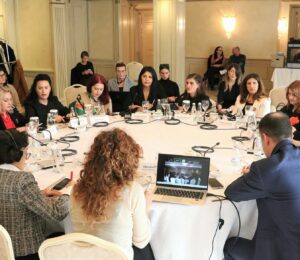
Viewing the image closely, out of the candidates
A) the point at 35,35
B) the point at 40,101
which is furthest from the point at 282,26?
the point at 40,101

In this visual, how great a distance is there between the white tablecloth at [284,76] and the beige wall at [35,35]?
478 cm

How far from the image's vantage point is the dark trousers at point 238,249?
7.17 ft

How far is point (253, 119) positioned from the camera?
3.62 meters

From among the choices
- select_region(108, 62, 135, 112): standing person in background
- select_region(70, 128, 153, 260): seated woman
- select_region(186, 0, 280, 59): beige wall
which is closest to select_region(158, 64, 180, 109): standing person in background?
select_region(108, 62, 135, 112): standing person in background

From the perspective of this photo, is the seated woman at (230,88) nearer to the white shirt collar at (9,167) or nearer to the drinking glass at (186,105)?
the drinking glass at (186,105)

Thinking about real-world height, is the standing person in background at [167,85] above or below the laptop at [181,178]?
above

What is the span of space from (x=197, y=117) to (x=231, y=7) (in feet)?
22.9

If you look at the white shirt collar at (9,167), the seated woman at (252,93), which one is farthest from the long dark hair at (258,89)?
the white shirt collar at (9,167)

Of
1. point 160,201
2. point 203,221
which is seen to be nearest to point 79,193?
point 160,201

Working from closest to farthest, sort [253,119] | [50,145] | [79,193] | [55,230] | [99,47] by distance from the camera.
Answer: [79,193] < [55,230] < [50,145] < [253,119] < [99,47]

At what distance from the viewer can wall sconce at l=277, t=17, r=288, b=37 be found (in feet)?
33.3

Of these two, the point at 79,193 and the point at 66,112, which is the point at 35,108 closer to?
the point at 66,112

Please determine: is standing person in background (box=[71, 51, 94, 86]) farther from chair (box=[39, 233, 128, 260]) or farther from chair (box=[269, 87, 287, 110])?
chair (box=[39, 233, 128, 260])

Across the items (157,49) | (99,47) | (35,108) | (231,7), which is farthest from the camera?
(231,7)
